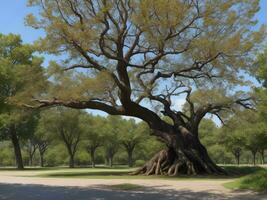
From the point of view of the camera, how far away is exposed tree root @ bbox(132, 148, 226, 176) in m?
33.6

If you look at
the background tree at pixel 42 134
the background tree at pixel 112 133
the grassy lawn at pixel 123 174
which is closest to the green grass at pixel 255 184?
the grassy lawn at pixel 123 174

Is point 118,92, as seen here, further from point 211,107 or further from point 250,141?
point 250,141

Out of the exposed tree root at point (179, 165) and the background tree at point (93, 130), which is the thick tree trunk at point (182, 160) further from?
the background tree at point (93, 130)

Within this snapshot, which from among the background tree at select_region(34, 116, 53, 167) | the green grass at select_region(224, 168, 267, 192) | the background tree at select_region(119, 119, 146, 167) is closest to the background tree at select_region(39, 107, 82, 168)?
the background tree at select_region(34, 116, 53, 167)

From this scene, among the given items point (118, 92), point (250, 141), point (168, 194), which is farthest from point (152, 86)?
point (250, 141)

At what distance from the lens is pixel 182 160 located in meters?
34.1

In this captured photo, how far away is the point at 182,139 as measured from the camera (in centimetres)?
3591

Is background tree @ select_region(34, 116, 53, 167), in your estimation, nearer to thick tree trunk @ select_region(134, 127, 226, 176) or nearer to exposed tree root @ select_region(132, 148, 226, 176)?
exposed tree root @ select_region(132, 148, 226, 176)

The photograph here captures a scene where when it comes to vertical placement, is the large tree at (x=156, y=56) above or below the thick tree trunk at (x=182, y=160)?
above

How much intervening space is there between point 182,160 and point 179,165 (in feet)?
2.12

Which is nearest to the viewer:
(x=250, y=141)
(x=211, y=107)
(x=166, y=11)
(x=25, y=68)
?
(x=166, y=11)

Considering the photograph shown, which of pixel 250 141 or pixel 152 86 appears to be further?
pixel 250 141

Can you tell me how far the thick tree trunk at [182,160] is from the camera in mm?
33812

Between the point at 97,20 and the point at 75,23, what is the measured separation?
5.28 ft
